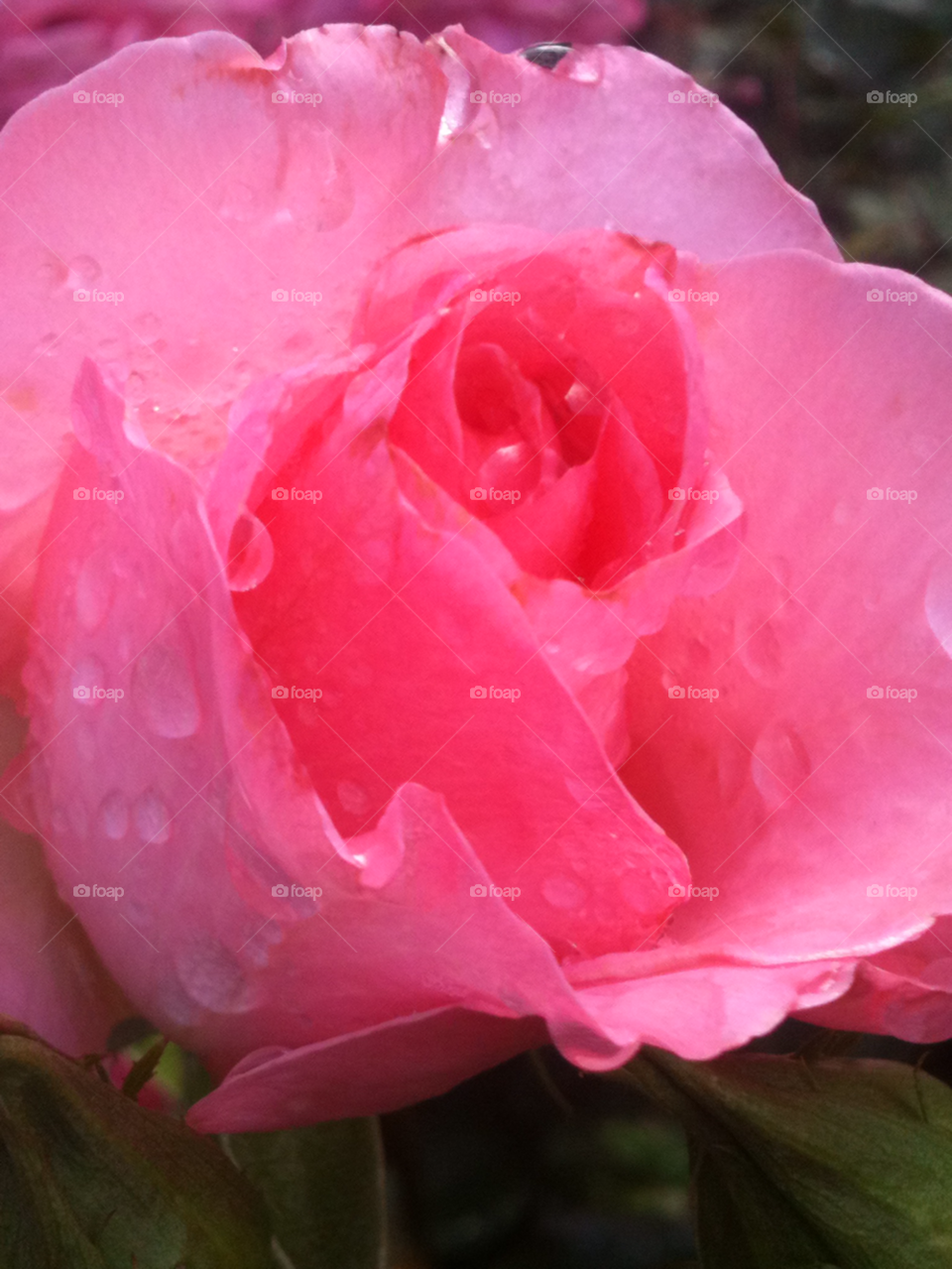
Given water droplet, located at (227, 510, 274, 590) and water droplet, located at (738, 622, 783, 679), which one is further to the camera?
water droplet, located at (738, 622, 783, 679)

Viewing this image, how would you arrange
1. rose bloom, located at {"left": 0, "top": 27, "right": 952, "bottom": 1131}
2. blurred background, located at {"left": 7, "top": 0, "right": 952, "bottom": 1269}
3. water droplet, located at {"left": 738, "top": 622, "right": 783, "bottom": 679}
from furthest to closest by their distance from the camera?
blurred background, located at {"left": 7, "top": 0, "right": 952, "bottom": 1269}, water droplet, located at {"left": 738, "top": 622, "right": 783, "bottom": 679}, rose bloom, located at {"left": 0, "top": 27, "right": 952, "bottom": 1131}

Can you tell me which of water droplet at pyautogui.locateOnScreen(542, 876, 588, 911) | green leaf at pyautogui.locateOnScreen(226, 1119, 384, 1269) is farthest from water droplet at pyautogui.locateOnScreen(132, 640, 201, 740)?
green leaf at pyautogui.locateOnScreen(226, 1119, 384, 1269)

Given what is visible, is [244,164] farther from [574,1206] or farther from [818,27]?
[818,27]

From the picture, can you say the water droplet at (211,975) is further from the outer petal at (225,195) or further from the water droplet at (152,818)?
the outer petal at (225,195)

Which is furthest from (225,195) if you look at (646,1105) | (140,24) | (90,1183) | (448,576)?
(646,1105)

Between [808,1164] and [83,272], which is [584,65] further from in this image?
[808,1164]

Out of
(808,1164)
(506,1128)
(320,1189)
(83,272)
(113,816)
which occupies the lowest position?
(506,1128)

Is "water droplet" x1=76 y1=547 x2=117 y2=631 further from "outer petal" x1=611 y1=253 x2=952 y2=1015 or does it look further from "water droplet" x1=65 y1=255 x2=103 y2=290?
"outer petal" x1=611 y1=253 x2=952 y2=1015
